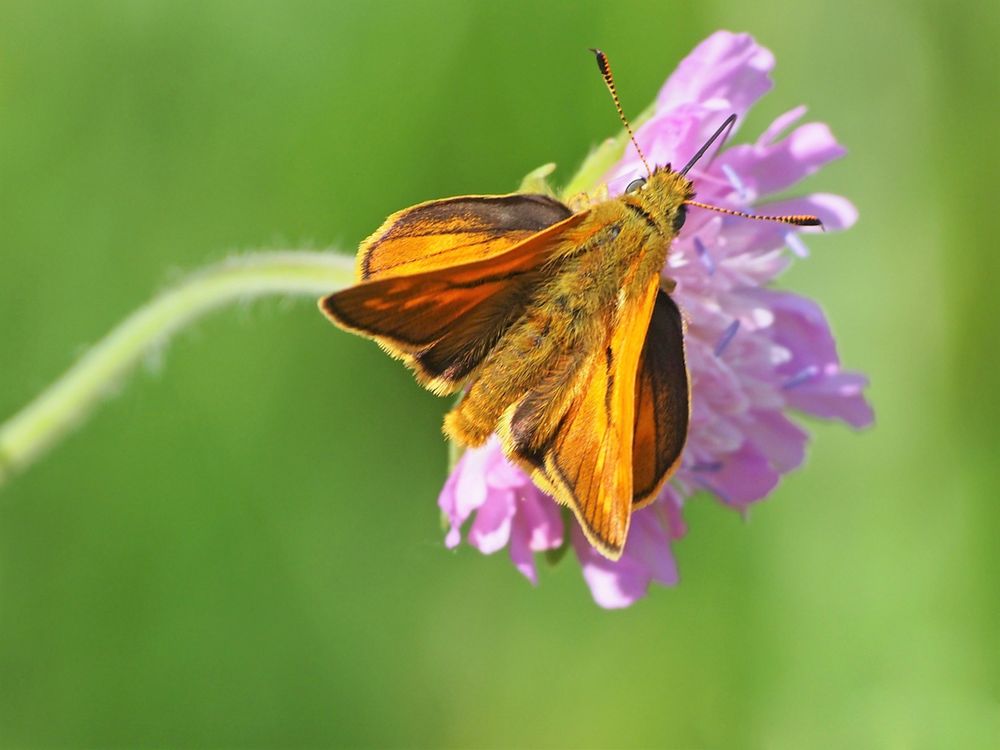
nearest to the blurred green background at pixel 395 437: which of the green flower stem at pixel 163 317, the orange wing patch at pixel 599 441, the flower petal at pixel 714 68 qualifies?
the green flower stem at pixel 163 317

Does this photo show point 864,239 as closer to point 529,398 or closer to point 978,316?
point 978,316

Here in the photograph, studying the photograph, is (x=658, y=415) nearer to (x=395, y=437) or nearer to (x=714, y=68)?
(x=714, y=68)

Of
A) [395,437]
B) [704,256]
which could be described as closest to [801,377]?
[704,256]

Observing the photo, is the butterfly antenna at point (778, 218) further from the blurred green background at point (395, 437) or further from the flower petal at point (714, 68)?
the blurred green background at point (395, 437)

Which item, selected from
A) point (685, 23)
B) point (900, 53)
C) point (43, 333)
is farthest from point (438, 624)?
point (900, 53)

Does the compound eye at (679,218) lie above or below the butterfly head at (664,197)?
below

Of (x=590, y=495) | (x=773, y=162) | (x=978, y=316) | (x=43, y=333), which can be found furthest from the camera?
(x=978, y=316)
